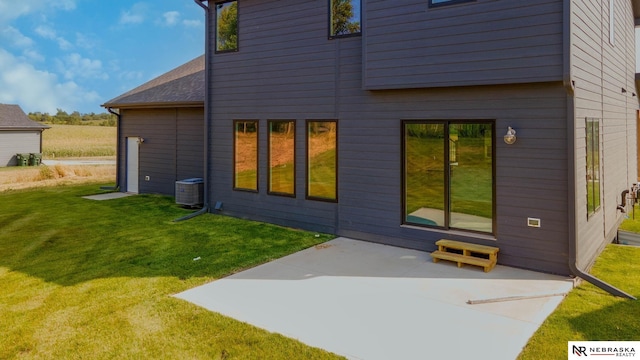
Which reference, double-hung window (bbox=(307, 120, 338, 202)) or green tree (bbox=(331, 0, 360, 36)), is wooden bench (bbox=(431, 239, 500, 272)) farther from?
green tree (bbox=(331, 0, 360, 36))

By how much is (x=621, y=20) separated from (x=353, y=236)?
22.8 ft

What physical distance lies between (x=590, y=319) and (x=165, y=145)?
10997mm

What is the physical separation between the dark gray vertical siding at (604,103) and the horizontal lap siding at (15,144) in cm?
2952

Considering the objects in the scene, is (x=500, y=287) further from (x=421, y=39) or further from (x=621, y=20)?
(x=621, y=20)

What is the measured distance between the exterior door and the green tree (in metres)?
8.14

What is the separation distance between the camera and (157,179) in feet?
41.0

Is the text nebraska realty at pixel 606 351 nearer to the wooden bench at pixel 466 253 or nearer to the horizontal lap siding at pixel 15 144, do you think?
the wooden bench at pixel 466 253

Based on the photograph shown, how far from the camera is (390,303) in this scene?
455 cm

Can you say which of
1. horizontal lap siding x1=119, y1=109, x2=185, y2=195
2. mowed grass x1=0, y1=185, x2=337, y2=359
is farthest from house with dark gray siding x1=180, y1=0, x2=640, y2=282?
horizontal lap siding x1=119, y1=109, x2=185, y2=195

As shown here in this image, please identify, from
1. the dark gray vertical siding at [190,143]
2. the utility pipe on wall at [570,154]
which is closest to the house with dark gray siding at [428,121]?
the utility pipe on wall at [570,154]

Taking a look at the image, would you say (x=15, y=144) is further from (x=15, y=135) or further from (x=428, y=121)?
(x=428, y=121)

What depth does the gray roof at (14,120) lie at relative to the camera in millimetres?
25381

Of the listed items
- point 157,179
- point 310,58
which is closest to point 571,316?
point 310,58

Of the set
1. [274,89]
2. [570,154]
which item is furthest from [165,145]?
[570,154]
